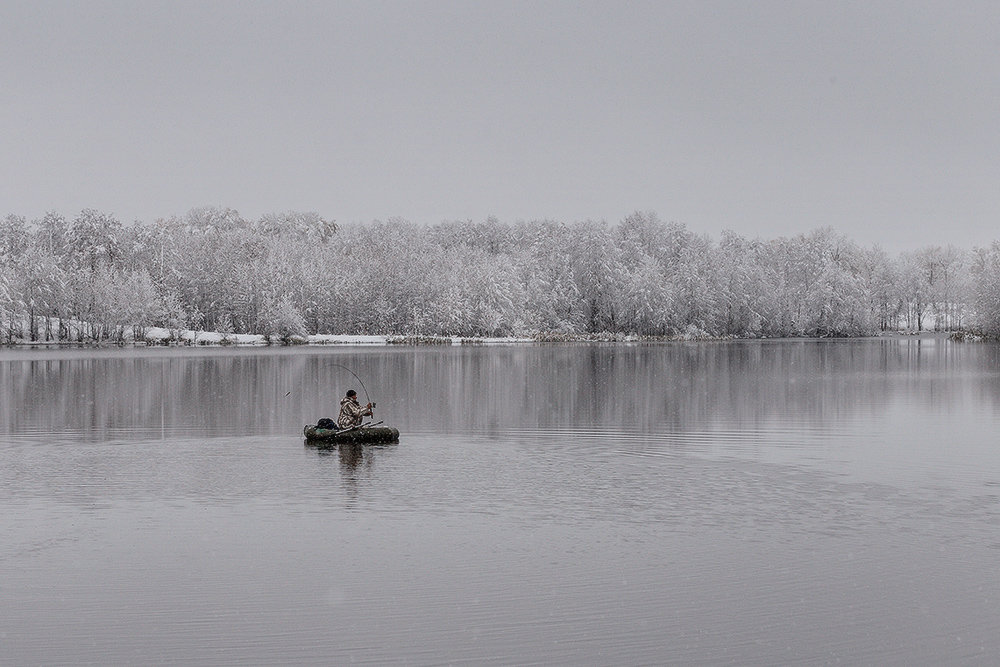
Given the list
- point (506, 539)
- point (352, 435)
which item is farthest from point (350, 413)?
point (506, 539)

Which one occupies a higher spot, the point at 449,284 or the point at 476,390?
the point at 449,284

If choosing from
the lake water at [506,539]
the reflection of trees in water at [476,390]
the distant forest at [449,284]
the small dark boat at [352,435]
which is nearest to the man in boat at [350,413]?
the small dark boat at [352,435]

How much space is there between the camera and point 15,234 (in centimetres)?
14762

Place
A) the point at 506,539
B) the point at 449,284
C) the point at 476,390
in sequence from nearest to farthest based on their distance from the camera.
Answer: the point at 506,539 → the point at 476,390 → the point at 449,284

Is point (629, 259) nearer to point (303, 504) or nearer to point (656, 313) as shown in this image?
point (656, 313)

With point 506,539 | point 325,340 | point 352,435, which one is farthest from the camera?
point 325,340

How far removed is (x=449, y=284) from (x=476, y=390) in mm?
79835

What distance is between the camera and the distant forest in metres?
122

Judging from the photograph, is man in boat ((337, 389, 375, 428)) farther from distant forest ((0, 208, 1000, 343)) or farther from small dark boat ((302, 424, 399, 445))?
distant forest ((0, 208, 1000, 343))

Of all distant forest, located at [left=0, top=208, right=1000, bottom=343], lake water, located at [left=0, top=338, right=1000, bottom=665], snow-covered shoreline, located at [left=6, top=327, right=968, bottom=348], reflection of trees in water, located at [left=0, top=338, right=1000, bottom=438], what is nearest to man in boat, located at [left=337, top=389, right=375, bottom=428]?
lake water, located at [left=0, top=338, right=1000, bottom=665]

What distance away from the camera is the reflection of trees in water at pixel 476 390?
3553 cm

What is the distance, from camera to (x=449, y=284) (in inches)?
5032

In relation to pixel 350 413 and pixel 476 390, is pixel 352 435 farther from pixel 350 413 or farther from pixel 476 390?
pixel 476 390

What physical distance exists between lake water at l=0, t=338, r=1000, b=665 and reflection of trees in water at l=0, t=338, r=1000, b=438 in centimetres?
54
